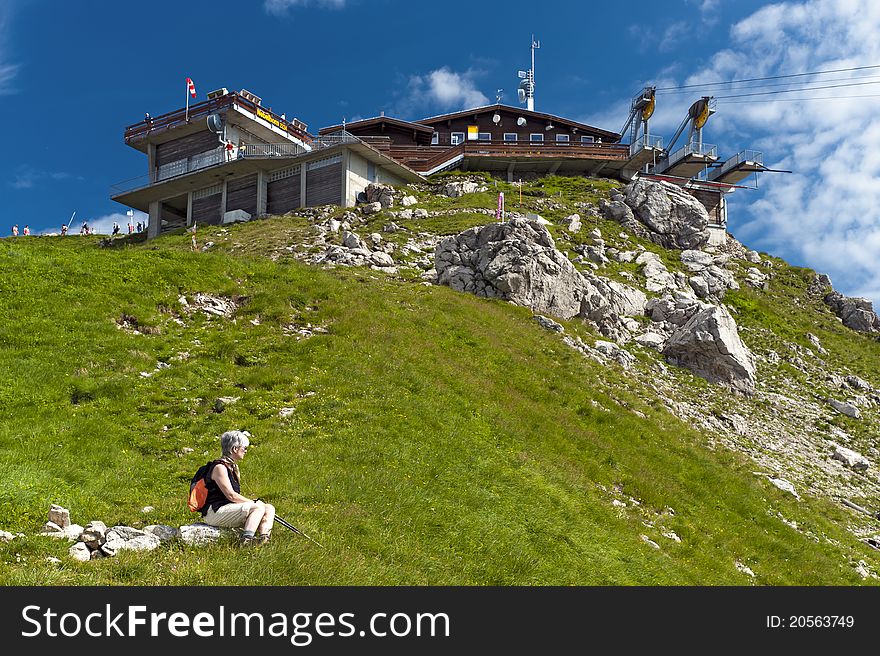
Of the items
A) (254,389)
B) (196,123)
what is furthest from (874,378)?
(196,123)

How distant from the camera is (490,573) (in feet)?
35.0

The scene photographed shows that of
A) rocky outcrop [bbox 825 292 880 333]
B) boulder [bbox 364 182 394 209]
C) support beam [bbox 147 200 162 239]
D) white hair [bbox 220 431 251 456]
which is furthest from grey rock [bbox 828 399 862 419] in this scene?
support beam [bbox 147 200 162 239]

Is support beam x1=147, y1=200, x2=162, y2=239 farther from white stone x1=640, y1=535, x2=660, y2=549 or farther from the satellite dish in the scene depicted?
white stone x1=640, y1=535, x2=660, y2=549

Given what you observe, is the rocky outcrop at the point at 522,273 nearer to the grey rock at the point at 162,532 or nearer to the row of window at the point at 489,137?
the grey rock at the point at 162,532

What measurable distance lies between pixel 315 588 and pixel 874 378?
141ft

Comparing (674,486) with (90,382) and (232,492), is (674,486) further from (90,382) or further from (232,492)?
(90,382)

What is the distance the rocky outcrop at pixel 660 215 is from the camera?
55.0 metres

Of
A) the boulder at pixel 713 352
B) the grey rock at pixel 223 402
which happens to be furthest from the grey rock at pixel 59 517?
the boulder at pixel 713 352

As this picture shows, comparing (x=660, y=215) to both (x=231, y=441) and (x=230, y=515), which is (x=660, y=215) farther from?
(x=230, y=515)

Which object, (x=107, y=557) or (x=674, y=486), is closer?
(x=107, y=557)

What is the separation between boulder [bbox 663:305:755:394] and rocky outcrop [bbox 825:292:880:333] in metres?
21.2

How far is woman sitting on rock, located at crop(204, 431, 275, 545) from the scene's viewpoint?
8953 mm

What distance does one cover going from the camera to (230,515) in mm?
9023

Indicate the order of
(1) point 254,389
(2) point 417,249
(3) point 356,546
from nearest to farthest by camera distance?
(3) point 356,546, (1) point 254,389, (2) point 417,249
